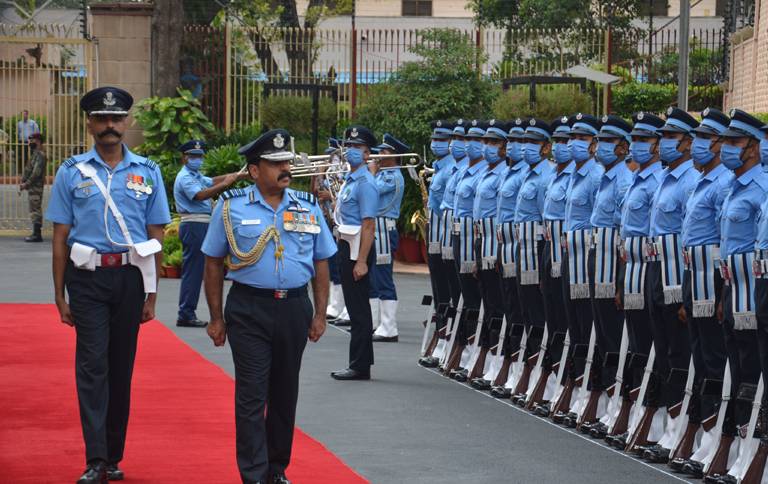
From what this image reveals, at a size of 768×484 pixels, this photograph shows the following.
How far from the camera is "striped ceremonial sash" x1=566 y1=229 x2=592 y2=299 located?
11.0 metres

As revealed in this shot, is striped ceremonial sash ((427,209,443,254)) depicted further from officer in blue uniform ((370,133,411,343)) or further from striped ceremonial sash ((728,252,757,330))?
striped ceremonial sash ((728,252,757,330))

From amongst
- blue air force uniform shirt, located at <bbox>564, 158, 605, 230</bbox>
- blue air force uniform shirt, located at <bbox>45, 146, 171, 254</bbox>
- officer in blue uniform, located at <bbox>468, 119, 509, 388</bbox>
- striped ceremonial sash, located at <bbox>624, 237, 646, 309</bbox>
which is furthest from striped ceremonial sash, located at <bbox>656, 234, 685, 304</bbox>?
blue air force uniform shirt, located at <bbox>45, 146, 171, 254</bbox>

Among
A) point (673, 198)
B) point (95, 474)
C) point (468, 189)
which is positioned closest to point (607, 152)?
point (673, 198)

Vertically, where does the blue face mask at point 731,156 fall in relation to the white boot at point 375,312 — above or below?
above

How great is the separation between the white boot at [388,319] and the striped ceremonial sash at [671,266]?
259 inches

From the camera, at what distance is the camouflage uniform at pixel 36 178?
28.0m

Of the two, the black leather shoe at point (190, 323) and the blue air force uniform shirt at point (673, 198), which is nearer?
the blue air force uniform shirt at point (673, 198)

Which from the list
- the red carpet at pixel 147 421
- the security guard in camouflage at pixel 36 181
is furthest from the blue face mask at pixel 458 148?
the security guard in camouflage at pixel 36 181

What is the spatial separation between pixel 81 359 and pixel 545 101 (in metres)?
16.2

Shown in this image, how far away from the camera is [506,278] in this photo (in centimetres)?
1260

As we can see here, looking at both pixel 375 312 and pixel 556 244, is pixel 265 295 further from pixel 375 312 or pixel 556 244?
pixel 375 312

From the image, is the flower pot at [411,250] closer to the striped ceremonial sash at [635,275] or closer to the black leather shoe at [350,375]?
the black leather shoe at [350,375]

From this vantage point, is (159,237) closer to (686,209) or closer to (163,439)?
(163,439)

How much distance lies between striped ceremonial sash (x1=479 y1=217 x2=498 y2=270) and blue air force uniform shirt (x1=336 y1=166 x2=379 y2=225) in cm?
102
